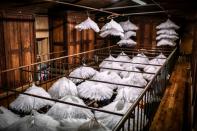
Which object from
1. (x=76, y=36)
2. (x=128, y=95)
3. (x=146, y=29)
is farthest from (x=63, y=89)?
(x=146, y=29)

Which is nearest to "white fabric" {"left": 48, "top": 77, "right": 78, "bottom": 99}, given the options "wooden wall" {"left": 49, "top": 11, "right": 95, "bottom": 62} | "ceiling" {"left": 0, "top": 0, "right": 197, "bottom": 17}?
"ceiling" {"left": 0, "top": 0, "right": 197, "bottom": 17}

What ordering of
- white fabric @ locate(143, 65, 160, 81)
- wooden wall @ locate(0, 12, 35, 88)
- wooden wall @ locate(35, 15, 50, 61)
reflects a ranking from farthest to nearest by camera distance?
1. wooden wall @ locate(35, 15, 50, 61)
2. white fabric @ locate(143, 65, 160, 81)
3. wooden wall @ locate(0, 12, 35, 88)

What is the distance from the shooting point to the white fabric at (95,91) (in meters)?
6.38

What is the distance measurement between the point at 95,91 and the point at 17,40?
4603mm

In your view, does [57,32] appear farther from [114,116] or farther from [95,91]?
[114,116]

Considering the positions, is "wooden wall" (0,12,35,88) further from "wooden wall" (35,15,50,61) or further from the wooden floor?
the wooden floor

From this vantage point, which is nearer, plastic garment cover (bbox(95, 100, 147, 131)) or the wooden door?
plastic garment cover (bbox(95, 100, 147, 131))

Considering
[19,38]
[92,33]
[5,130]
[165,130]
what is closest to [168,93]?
[165,130]

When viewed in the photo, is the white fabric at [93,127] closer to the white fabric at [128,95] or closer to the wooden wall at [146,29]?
the white fabric at [128,95]

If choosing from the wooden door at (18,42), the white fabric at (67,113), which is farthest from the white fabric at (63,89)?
the wooden door at (18,42)

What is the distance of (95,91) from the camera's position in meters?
6.46

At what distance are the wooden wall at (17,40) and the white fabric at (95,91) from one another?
3.61 metres

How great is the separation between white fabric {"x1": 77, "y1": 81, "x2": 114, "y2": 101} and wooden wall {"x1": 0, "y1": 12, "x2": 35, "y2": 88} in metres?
3.61

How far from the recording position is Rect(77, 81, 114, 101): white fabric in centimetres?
638
